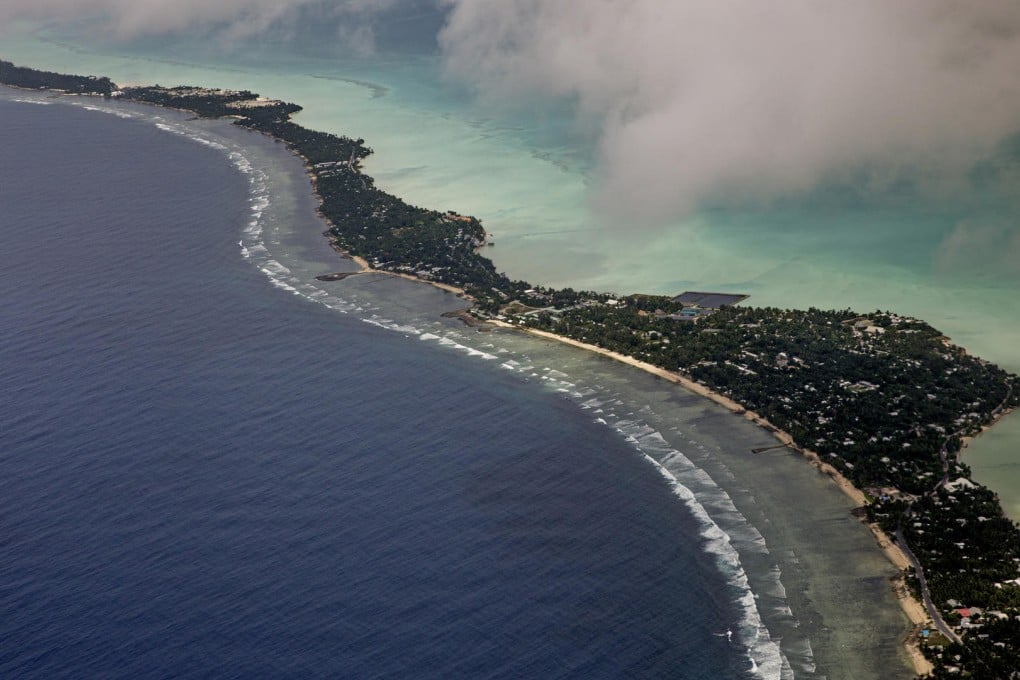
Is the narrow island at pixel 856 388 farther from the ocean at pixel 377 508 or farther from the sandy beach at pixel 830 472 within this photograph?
the ocean at pixel 377 508

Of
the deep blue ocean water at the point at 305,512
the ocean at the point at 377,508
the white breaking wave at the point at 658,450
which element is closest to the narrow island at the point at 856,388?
the ocean at the point at 377,508

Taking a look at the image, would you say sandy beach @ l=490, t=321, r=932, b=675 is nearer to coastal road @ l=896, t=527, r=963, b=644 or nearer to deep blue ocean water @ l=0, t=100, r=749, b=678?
coastal road @ l=896, t=527, r=963, b=644

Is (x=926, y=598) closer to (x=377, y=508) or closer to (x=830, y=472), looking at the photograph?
(x=830, y=472)

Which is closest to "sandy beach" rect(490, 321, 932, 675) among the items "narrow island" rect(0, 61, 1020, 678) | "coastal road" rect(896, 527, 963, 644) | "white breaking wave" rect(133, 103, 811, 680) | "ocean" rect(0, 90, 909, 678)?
"narrow island" rect(0, 61, 1020, 678)

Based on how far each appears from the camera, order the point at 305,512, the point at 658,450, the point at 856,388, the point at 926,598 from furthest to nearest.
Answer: the point at 856,388 < the point at 658,450 < the point at 305,512 < the point at 926,598

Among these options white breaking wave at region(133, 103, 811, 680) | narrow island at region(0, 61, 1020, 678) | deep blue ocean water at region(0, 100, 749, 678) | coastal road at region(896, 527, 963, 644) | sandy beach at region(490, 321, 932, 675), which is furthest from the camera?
narrow island at region(0, 61, 1020, 678)

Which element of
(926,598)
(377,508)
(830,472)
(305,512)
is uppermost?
(830,472)

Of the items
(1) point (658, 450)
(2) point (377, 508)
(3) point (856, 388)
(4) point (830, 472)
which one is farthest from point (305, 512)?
(3) point (856, 388)

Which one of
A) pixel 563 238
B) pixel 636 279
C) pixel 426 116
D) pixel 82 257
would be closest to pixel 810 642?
pixel 636 279
